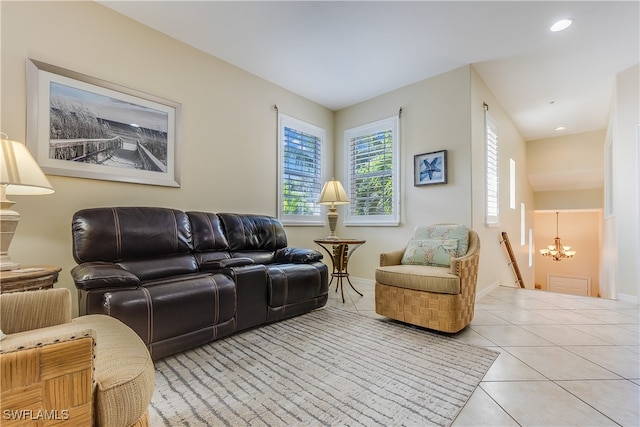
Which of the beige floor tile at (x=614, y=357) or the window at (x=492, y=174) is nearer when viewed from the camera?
the beige floor tile at (x=614, y=357)

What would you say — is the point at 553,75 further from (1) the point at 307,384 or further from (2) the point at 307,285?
(1) the point at 307,384

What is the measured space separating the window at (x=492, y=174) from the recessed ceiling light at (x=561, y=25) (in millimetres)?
1096

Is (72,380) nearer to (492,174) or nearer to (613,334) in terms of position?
(613,334)

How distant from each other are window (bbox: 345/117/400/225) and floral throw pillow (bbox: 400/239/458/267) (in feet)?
3.44

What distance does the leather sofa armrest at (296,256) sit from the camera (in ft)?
9.61

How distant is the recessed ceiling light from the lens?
8.45 feet

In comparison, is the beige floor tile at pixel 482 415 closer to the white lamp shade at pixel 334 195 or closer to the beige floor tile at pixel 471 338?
the beige floor tile at pixel 471 338

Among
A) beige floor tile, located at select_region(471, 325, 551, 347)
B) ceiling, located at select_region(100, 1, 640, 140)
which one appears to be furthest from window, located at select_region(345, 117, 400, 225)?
beige floor tile, located at select_region(471, 325, 551, 347)

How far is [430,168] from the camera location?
3506 mm

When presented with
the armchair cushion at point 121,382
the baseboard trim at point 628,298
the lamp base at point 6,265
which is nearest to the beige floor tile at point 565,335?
the baseboard trim at point 628,298

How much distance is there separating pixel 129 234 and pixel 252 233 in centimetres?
115

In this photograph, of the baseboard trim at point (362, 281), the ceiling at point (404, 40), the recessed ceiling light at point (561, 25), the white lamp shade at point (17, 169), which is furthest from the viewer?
the baseboard trim at point (362, 281)

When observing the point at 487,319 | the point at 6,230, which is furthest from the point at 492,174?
the point at 6,230

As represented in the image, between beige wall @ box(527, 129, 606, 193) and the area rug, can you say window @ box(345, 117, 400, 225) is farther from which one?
beige wall @ box(527, 129, 606, 193)
